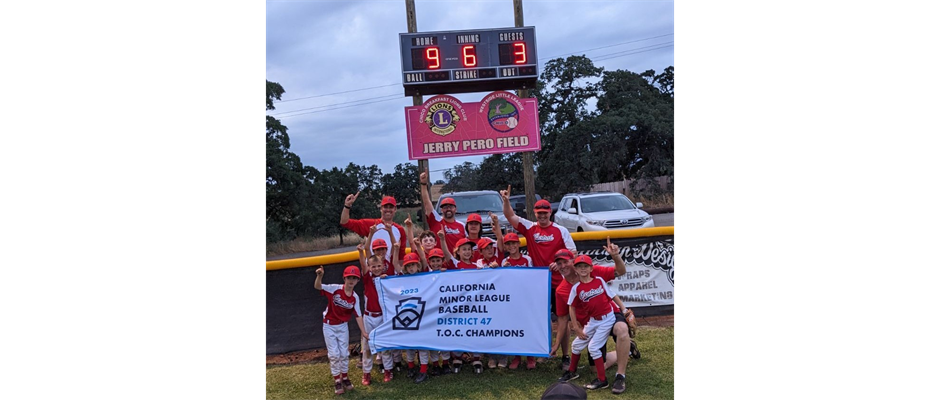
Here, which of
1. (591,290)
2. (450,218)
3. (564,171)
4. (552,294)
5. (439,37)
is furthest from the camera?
(564,171)

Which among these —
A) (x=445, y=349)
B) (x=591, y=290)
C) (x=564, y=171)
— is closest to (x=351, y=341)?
(x=445, y=349)

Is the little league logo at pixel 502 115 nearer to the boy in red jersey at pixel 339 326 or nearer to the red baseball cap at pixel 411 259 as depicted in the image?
the red baseball cap at pixel 411 259

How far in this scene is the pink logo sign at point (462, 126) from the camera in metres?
12.0

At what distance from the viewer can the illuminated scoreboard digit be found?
457 inches

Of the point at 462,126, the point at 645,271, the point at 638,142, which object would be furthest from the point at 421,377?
the point at 638,142

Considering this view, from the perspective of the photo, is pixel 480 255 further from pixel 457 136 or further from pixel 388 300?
pixel 457 136

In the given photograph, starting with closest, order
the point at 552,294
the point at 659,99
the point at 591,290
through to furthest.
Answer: the point at 591,290
the point at 552,294
the point at 659,99

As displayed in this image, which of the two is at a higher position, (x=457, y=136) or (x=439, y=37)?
(x=439, y=37)

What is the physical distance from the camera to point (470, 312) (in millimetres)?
6312

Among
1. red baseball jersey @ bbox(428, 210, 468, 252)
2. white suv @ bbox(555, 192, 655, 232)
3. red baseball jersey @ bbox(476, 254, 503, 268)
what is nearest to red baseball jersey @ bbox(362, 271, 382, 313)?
red baseball jersey @ bbox(428, 210, 468, 252)

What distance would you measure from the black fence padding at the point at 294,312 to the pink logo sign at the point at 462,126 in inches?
188

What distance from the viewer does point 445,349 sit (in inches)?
246

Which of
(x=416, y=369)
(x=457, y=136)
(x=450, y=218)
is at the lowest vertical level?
(x=416, y=369)

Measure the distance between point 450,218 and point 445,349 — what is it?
5.93 feet
